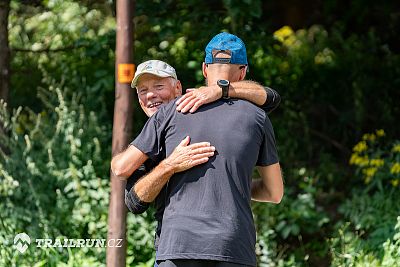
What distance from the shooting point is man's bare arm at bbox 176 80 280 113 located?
3.48 metres

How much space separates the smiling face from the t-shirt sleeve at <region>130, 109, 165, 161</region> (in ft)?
1.04

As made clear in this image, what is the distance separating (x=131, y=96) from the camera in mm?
5297

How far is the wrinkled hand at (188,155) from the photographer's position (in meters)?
3.41

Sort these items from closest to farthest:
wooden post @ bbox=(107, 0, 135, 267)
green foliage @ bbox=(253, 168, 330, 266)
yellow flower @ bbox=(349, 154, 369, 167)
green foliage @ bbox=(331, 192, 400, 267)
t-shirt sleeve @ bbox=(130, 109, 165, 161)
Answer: t-shirt sleeve @ bbox=(130, 109, 165, 161) → wooden post @ bbox=(107, 0, 135, 267) → green foliage @ bbox=(331, 192, 400, 267) → green foliage @ bbox=(253, 168, 330, 266) → yellow flower @ bbox=(349, 154, 369, 167)

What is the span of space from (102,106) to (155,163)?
428cm

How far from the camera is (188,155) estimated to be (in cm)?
341

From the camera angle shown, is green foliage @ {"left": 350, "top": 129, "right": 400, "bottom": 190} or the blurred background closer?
the blurred background

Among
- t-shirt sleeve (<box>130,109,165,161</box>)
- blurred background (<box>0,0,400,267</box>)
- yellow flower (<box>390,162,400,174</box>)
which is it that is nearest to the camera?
t-shirt sleeve (<box>130,109,165,161</box>)

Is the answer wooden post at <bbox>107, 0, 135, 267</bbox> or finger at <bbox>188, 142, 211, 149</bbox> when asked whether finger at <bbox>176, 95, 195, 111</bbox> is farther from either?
wooden post at <bbox>107, 0, 135, 267</bbox>

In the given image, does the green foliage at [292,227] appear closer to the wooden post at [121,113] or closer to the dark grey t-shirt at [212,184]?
the wooden post at [121,113]

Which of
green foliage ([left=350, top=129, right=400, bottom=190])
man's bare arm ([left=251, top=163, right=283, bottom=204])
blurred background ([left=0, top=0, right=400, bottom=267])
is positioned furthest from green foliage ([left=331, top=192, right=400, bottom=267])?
man's bare arm ([left=251, top=163, right=283, bottom=204])

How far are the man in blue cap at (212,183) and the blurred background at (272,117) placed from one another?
109 inches

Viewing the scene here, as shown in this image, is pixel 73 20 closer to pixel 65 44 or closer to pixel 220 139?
pixel 65 44

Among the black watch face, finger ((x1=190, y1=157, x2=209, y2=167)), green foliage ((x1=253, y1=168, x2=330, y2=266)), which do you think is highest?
the black watch face
